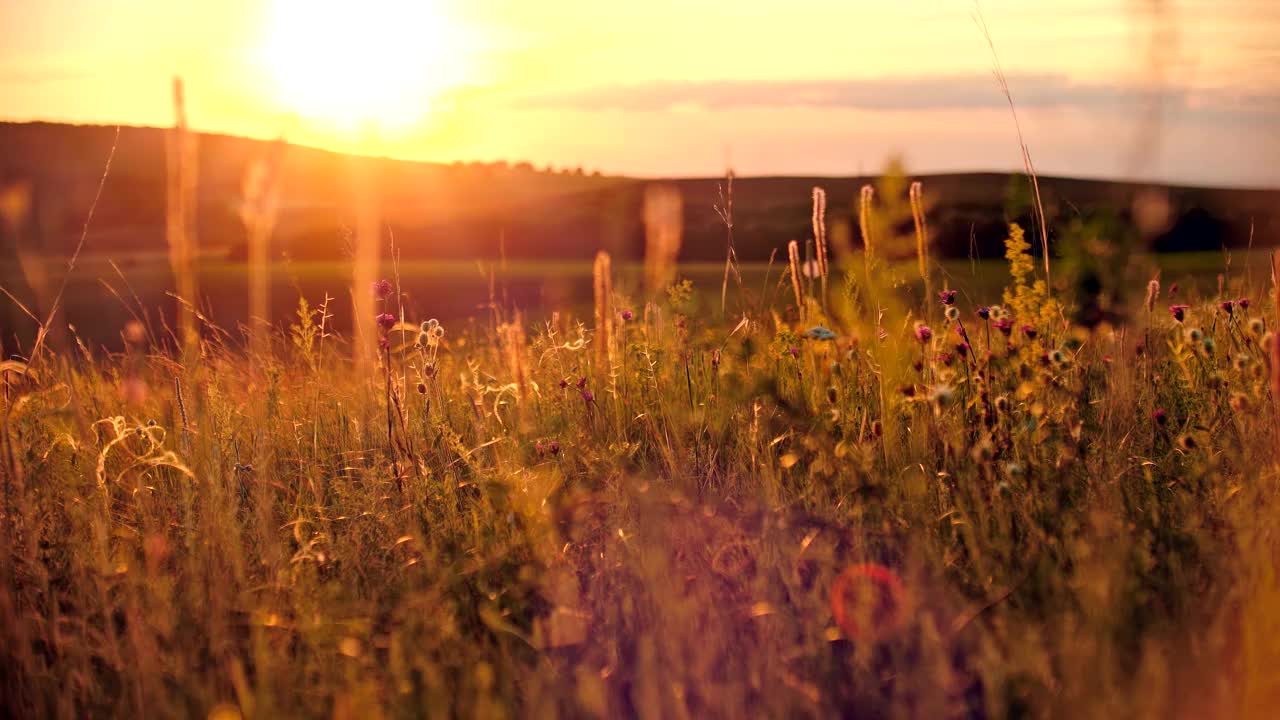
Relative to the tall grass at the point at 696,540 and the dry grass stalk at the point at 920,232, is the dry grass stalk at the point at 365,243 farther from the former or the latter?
the dry grass stalk at the point at 920,232

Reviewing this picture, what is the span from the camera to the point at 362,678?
1.95m

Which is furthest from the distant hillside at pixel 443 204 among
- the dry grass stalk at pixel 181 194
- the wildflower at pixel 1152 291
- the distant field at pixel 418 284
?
the dry grass stalk at pixel 181 194

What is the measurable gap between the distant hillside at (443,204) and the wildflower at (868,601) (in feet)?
41.6

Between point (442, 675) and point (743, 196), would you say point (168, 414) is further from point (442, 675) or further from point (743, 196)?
point (743, 196)

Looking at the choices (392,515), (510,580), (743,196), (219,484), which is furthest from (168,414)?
(743,196)

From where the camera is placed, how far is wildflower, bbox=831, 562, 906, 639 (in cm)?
201

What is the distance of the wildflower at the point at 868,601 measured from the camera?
2.01m

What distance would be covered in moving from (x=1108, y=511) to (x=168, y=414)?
381 centimetres

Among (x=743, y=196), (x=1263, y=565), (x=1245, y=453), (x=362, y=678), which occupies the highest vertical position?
(x=743, y=196)

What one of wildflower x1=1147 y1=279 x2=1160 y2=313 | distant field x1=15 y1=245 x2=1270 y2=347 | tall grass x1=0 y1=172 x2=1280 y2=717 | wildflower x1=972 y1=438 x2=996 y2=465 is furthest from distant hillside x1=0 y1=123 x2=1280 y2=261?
wildflower x1=972 y1=438 x2=996 y2=465

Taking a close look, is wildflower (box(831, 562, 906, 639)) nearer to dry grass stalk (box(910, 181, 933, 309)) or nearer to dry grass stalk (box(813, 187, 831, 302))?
dry grass stalk (box(910, 181, 933, 309))

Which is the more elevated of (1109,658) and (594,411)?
(594,411)

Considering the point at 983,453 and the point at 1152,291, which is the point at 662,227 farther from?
the point at 1152,291

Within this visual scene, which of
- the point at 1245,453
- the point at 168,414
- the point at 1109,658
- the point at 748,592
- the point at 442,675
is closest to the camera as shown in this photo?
A: the point at 1109,658
